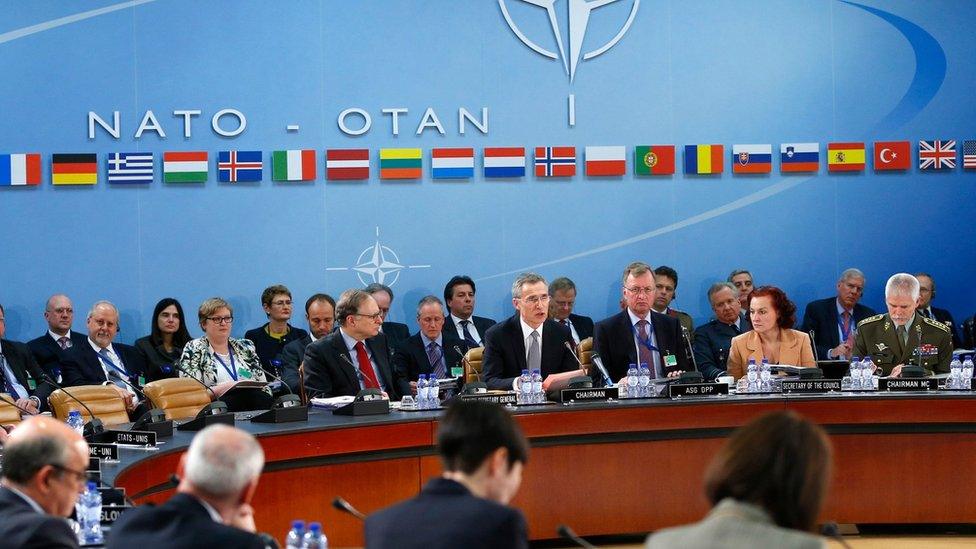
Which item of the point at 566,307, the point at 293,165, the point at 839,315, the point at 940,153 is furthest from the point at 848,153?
the point at 293,165

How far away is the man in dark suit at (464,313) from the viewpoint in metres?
8.13

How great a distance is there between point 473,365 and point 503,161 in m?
1.84

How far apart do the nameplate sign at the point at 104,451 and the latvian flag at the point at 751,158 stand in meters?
5.38

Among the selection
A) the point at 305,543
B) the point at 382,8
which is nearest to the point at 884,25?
the point at 382,8

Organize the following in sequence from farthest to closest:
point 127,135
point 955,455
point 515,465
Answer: point 127,135 < point 955,455 < point 515,465

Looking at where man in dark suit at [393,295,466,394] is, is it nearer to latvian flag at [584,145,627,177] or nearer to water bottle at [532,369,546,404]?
latvian flag at [584,145,627,177]

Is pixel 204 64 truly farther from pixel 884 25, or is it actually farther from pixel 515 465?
pixel 515 465

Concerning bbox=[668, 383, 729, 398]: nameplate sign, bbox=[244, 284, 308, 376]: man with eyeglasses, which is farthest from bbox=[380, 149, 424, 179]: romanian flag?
bbox=[668, 383, 729, 398]: nameplate sign

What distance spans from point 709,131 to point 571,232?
1.17 meters

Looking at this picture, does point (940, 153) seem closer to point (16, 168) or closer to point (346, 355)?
point (346, 355)

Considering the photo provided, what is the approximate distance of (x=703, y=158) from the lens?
8.58 metres

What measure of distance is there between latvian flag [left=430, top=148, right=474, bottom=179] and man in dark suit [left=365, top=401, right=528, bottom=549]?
19.2ft

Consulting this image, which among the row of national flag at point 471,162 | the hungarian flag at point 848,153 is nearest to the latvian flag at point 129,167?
the row of national flag at point 471,162

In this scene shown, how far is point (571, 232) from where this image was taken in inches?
337
